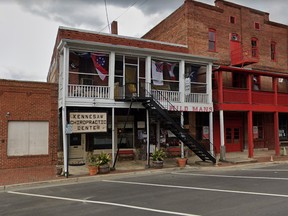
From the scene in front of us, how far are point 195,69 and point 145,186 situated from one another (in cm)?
1179

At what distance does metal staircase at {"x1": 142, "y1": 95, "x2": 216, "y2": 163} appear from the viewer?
16328 mm

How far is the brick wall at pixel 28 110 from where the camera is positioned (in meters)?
16.0

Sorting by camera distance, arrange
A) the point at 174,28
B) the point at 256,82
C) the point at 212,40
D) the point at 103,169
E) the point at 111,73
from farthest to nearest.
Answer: the point at 256,82
the point at 174,28
the point at 212,40
the point at 111,73
the point at 103,169

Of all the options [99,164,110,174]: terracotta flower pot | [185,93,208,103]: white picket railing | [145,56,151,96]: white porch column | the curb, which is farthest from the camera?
[185,93,208,103]: white picket railing

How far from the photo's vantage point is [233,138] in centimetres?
2359

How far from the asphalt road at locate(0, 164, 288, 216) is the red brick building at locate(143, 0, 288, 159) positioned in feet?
29.9

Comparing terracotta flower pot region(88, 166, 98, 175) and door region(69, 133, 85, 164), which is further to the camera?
door region(69, 133, 85, 164)

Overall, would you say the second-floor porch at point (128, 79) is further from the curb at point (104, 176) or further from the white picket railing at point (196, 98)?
the curb at point (104, 176)

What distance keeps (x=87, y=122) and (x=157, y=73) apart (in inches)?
227

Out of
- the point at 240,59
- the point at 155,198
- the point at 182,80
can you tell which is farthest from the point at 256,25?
the point at 155,198

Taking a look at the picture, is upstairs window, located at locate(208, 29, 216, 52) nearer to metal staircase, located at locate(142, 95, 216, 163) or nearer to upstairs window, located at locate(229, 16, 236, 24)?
upstairs window, located at locate(229, 16, 236, 24)

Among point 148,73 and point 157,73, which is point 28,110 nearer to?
point 148,73

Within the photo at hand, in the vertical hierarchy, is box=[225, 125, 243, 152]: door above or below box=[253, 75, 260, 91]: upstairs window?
below

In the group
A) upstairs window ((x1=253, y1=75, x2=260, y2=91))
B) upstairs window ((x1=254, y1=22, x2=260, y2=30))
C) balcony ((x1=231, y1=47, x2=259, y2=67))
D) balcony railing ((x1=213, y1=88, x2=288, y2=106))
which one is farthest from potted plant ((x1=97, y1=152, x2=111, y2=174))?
upstairs window ((x1=254, y1=22, x2=260, y2=30))
